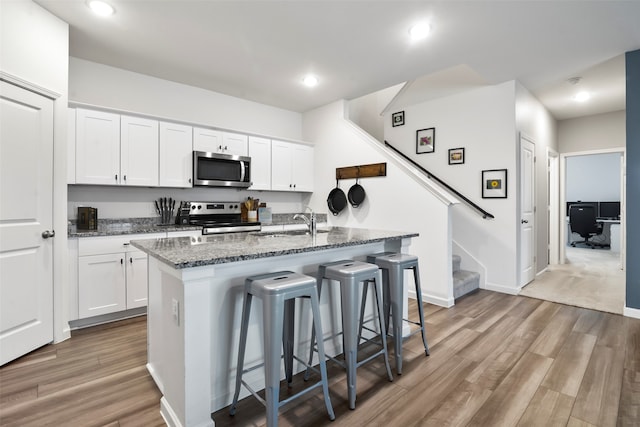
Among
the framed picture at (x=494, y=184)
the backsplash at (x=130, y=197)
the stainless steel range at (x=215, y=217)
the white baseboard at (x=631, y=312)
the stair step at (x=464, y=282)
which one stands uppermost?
the framed picture at (x=494, y=184)

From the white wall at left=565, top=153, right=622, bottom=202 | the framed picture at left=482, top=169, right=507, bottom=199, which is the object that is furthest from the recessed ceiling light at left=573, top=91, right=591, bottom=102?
the white wall at left=565, top=153, right=622, bottom=202

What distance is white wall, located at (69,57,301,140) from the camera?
11.2ft

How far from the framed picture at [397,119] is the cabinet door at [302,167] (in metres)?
1.43

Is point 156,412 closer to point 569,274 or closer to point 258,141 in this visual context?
point 258,141

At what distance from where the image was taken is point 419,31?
2.79 metres

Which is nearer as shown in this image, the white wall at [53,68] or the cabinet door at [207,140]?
the white wall at [53,68]

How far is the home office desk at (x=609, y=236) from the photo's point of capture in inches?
292

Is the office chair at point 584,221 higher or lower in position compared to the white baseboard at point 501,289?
higher

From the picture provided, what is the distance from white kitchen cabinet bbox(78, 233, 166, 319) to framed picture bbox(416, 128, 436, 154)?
12.6 feet

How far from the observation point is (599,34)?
9.51 feet

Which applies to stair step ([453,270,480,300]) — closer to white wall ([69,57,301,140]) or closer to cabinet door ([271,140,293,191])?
cabinet door ([271,140,293,191])

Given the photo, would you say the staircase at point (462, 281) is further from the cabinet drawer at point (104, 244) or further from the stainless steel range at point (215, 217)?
the cabinet drawer at point (104, 244)

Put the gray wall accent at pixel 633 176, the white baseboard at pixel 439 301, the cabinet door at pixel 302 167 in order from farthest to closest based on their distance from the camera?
1. the cabinet door at pixel 302 167
2. the white baseboard at pixel 439 301
3. the gray wall accent at pixel 633 176

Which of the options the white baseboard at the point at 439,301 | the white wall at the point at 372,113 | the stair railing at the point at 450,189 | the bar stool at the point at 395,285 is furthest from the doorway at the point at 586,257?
the white wall at the point at 372,113
